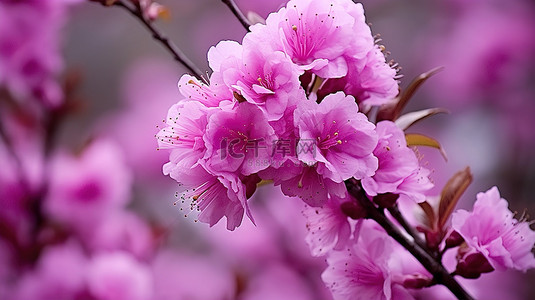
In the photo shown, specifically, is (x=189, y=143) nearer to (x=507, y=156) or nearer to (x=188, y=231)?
(x=507, y=156)

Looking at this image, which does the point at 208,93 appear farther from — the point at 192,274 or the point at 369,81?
the point at 192,274

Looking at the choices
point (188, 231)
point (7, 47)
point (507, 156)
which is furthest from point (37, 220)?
point (507, 156)

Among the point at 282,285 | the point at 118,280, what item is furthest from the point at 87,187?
the point at 282,285

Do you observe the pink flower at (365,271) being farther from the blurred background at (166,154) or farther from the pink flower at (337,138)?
the blurred background at (166,154)

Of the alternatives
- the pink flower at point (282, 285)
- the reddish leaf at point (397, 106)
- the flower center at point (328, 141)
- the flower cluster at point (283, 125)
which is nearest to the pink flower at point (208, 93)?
the flower cluster at point (283, 125)

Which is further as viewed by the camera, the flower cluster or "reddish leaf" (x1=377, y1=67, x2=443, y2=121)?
"reddish leaf" (x1=377, y1=67, x2=443, y2=121)

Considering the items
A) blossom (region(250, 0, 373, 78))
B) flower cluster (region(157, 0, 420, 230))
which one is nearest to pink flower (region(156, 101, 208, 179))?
flower cluster (region(157, 0, 420, 230))

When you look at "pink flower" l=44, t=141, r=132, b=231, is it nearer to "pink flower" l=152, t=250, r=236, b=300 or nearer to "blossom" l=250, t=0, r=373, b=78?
"pink flower" l=152, t=250, r=236, b=300

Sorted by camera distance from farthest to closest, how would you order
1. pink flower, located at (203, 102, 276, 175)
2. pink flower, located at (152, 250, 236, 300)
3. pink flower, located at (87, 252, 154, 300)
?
pink flower, located at (152, 250, 236, 300), pink flower, located at (87, 252, 154, 300), pink flower, located at (203, 102, 276, 175)
